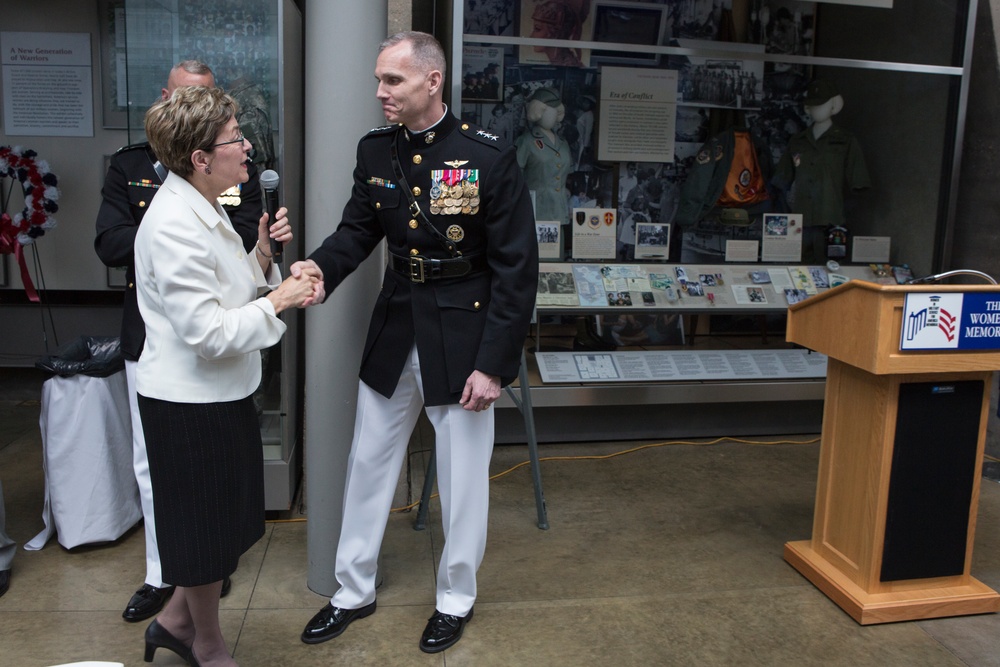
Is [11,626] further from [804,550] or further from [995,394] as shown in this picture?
[995,394]

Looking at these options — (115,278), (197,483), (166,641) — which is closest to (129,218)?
(197,483)

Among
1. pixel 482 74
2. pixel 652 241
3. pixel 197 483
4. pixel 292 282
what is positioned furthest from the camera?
pixel 652 241

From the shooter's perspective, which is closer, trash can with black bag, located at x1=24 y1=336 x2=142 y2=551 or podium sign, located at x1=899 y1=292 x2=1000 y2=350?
podium sign, located at x1=899 y1=292 x2=1000 y2=350

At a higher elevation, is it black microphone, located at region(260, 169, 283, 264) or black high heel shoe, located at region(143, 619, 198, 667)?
black microphone, located at region(260, 169, 283, 264)

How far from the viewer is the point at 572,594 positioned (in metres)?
3.13

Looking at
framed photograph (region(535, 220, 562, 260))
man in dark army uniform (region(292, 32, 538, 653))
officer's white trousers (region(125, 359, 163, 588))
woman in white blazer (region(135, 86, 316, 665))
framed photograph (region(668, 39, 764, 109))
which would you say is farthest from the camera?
framed photograph (region(668, 39, 764, 109))

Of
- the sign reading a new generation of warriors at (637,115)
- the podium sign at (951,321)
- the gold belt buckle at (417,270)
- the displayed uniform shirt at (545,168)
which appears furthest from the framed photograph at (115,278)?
the podium sign at (951,321)

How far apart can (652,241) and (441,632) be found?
3358 mm

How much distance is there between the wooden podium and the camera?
2.87 metres

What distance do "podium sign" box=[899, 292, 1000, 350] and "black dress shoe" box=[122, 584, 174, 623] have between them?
8.27ft

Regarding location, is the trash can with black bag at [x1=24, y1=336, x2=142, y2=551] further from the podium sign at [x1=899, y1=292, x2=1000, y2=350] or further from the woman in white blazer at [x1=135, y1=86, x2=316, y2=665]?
the podium sign at [x1=899, y1=292, x2=1000, y2=350]

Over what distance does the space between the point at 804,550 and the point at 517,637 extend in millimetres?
1210

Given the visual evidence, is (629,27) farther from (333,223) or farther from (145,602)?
(145,602)

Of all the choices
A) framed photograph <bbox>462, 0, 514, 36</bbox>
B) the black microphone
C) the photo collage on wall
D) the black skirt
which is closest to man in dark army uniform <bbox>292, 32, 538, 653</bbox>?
the black microphone
